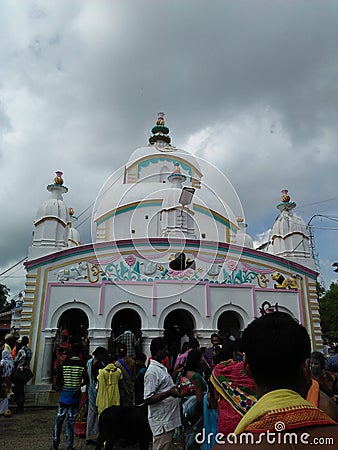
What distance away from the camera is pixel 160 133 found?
2900 centimetres

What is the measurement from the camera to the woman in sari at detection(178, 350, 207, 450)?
4.38 m

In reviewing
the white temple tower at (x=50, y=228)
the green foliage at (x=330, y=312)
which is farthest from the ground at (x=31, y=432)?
the green foliage at (x=330, y=312)

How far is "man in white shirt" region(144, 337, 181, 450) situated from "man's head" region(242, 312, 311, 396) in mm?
2851

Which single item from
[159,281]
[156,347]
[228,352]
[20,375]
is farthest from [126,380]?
[159,281]

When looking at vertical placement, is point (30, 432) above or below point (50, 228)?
below

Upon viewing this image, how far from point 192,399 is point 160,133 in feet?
86.3

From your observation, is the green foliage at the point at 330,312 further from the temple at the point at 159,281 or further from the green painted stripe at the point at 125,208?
the green painted stripe at the point at 125,208

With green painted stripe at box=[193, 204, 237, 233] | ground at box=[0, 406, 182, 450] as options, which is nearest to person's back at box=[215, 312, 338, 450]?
ground at box=[0, 406, 182, 450]

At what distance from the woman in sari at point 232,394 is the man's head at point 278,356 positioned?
1.71 meters

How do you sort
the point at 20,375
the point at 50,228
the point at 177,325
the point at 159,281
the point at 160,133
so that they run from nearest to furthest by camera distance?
the point at 20,375 < the point at 159,281 < the point at 50,228 < the point at 177,325 < the point at 160,133

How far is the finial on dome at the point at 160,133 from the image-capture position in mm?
28500

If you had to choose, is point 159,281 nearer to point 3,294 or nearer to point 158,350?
point 158,350

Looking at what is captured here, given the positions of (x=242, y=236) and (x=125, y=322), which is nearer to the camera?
(x=125, y=322)

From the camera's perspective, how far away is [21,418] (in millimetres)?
8617
